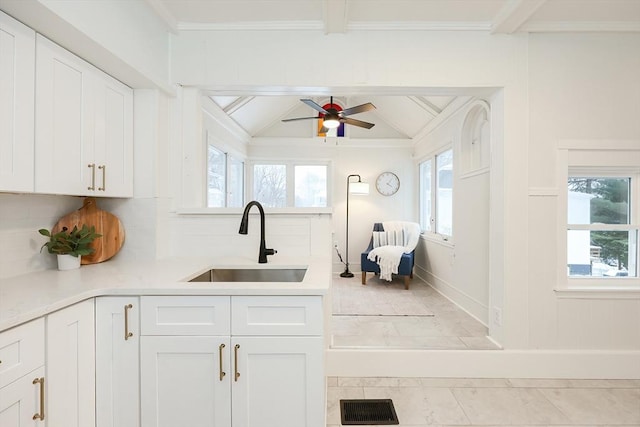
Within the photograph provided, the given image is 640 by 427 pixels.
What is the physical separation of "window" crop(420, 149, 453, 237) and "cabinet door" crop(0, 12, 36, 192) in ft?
13.0

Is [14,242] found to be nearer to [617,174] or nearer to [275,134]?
[617,174]

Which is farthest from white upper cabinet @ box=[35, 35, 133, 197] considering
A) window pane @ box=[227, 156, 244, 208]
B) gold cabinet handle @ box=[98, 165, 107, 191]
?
window pane @ box=[227, 156, 244, 208]

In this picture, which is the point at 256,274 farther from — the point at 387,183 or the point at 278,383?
the point at 387,183

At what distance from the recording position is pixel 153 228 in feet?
6.95

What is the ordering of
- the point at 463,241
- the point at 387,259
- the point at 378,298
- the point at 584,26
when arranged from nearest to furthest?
1. the point at 584,26
2. the point at 463,241
3. the point at 378,298
4. the point at 387,259

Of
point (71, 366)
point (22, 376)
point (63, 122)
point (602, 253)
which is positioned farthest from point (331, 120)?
point (22, 376)

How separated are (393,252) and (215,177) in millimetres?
2661

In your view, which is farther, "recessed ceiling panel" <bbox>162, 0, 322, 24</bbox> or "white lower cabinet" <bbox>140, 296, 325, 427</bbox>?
"recessed ceiling panel" <bbox>162, 0, 322, 24</bbox>

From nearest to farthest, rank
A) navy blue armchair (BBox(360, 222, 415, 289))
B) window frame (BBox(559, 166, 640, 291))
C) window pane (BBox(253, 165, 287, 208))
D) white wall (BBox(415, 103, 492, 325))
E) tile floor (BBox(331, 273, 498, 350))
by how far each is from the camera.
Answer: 1. window frame (BBox(559, 166, 640, 291))
2. tile floor (BBox(331, 273, 498, 350))
3. white wall (BBox(415, 103, 492, 325))
4. navy blue armchair (BBox(360, 222, 415, 289))
5. window pane (BBox(253, 165, 287, 208))

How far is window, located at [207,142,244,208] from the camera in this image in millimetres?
4109

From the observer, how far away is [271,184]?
593 cm

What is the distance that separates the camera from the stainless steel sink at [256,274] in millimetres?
1967

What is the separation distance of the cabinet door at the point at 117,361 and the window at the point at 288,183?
4550 mm

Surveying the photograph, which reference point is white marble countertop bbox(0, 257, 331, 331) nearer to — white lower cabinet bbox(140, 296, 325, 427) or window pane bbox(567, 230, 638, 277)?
white lower cabinet bbox(140, 296, 325, 427)
